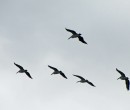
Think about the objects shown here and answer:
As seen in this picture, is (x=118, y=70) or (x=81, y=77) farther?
(x=81, y=77)

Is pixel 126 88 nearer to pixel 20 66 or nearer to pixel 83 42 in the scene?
pixel 83 42

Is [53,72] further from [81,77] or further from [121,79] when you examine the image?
[121,79]

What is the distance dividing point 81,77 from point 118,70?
13116 mm

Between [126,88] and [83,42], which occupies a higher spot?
[83,42]

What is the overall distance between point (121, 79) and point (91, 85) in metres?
9.27

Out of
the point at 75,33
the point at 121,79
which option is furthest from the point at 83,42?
the point at 121,79

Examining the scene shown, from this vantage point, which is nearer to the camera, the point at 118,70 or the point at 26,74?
the point at 118,70

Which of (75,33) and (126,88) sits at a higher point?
(75,33)

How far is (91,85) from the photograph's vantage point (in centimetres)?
15250

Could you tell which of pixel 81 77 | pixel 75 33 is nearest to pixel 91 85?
pixel 81 77

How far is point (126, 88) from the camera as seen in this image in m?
147

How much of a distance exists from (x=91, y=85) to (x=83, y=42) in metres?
12.2

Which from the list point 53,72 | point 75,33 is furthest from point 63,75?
point 75,33

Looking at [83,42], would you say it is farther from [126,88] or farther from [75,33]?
[126,88]
